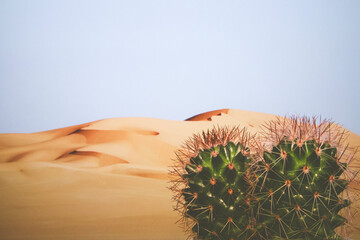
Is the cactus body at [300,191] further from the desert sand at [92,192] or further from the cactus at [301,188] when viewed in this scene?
the desert sand at [92,192]

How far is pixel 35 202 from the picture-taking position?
17.1 feet

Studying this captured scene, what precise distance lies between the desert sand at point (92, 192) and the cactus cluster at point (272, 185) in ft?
0.94

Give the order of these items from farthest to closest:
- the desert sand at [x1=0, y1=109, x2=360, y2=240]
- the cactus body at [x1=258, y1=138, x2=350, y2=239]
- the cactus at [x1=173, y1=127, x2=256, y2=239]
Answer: the desert sand at [x1=0, y1=109, x2=360, y2=240] → the cactus at [x1=173, y1=127, x2=256, y2=239] → the cactus body at [x1=258, y1=138, x2=350, y2=239]

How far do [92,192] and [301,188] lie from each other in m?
4.37

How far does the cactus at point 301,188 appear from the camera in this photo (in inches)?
77.0

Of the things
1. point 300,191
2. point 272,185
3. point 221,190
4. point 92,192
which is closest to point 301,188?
point 300,191

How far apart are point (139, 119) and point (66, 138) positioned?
2989 millimetres

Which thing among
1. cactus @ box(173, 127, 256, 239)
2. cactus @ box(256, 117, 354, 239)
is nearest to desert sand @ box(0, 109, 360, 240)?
cactus @ box(173, 127, 256, 239)

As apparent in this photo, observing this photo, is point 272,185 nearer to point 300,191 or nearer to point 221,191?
point 300,191

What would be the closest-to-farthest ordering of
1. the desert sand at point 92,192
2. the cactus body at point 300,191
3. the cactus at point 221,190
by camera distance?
the cactus body at point 300,191
the cactus at point 221,190
the desert sand at point 92,192

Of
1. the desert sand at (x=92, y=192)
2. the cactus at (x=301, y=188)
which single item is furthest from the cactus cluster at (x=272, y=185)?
the desert sand at (x=92, y=192)

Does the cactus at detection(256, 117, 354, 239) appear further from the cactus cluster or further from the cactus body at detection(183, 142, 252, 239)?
the cactus body at detection(183, 142, 252, 239)

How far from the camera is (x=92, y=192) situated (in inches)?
227

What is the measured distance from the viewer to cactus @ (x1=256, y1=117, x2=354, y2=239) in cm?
196
